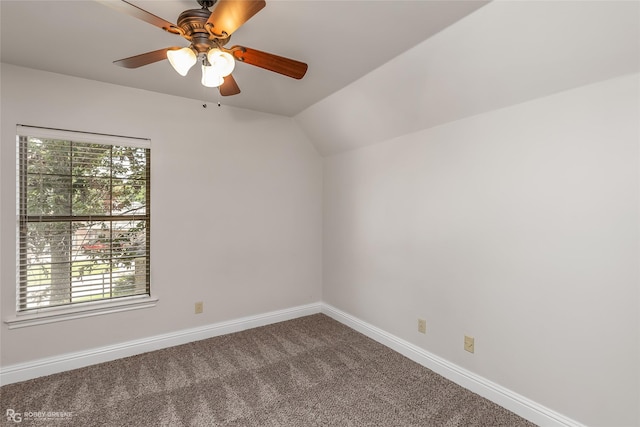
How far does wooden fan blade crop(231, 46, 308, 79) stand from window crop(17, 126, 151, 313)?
1.66 m

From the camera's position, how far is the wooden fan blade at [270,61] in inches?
63.9

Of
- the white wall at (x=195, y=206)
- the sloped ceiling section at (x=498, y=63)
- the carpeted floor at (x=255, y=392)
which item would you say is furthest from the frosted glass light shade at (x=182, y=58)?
the carpeted floor at (x=255, y=392)

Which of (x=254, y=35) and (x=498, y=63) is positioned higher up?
(x=254, y=35)

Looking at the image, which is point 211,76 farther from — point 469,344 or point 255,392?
point 469,344

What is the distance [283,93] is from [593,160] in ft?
7.53

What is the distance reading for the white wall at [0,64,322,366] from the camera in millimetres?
2398

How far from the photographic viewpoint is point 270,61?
1709mm

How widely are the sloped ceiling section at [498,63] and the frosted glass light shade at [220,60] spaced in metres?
1.24

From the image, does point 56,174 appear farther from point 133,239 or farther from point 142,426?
point 142,426

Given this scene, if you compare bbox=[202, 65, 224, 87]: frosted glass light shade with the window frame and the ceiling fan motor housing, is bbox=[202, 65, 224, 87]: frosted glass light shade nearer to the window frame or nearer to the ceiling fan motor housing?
the ceiling fan motor housing

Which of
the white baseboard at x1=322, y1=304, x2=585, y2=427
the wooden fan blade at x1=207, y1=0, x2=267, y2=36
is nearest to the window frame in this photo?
the wooden fan blade at x1=207, y1=0, x2=267, y2=36

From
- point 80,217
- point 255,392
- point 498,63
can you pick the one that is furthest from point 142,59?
point 255,392

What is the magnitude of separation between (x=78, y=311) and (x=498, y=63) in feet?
11.5

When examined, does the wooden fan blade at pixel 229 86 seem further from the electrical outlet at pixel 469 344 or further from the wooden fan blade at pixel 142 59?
the electrical outlet at pixel 469 344
